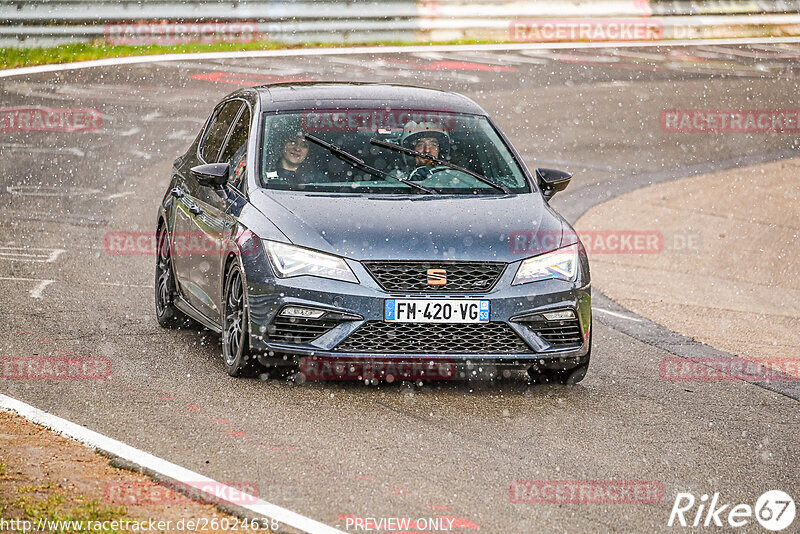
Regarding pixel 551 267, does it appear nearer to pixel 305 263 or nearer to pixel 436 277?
pixel 436 277

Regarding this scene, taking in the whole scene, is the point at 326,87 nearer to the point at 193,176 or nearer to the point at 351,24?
the point at 193,176

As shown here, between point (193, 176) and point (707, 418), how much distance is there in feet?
12.7

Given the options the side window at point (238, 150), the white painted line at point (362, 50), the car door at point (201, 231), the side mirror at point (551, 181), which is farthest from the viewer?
the white painted line at point (362, 50)

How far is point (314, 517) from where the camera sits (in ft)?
18.6

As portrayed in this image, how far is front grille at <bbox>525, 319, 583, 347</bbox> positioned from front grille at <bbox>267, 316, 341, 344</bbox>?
3.74 ft

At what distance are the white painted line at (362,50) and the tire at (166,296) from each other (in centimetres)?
1523

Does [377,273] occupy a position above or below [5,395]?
above

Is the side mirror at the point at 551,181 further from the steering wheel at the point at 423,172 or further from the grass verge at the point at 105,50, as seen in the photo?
the grass verge at the point at 105,50

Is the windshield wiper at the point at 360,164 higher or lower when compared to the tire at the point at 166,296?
higher

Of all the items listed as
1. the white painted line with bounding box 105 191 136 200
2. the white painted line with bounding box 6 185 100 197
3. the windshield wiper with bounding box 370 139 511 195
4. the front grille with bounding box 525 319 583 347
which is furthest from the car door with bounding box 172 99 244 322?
the white painted line with bounding box 6 185 100 197

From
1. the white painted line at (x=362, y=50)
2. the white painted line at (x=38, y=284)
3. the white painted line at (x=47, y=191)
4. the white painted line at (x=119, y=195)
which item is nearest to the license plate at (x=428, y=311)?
the white painted line at (x=38, y=284)

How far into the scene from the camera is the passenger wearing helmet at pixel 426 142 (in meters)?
8.95

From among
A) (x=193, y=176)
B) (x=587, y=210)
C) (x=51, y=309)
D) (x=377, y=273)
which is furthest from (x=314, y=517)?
(x=587, y=210)

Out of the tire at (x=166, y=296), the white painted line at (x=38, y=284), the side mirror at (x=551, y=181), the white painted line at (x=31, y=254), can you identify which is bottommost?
the white painted line at (x=31, y=254)
